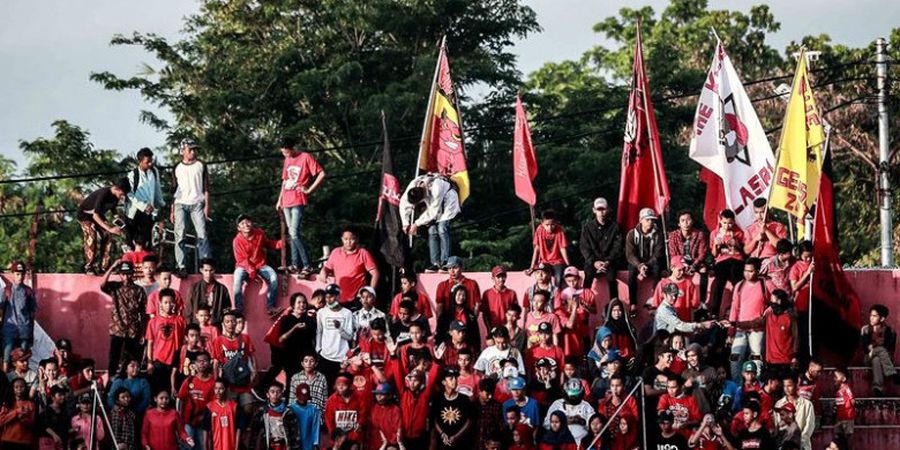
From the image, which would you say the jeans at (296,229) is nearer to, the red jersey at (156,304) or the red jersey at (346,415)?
the red jersey at (156,304)

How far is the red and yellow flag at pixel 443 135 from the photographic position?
26.4 metres

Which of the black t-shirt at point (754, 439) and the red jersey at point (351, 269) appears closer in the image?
the black t-shirt at point (754, 439)

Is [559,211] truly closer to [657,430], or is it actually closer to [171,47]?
[171,47]

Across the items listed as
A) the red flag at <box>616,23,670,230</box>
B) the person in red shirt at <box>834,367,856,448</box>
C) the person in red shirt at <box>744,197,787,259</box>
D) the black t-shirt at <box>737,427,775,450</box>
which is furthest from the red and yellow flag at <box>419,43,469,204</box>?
the black t-shirt at <box>737,427,775,450</box>

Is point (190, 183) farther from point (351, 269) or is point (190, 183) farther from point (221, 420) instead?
point (221, 420)

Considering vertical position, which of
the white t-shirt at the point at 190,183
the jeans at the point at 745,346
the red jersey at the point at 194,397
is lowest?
the red jersey at the point at 194,397

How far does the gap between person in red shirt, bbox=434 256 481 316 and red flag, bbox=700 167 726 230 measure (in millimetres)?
3999

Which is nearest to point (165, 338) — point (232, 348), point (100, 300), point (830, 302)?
point (232, 348)

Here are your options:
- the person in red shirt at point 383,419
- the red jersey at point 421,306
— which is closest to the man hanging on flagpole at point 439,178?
the red jersey at point 421,306

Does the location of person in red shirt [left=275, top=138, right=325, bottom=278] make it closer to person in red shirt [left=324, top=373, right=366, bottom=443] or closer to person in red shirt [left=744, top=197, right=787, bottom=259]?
person in red shirt [left=324, top=373, right=366, bottom=443]

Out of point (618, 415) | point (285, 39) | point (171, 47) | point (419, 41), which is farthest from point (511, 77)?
point (618, 415)

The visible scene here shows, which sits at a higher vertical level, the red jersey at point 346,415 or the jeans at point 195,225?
the jeans at point 195,225

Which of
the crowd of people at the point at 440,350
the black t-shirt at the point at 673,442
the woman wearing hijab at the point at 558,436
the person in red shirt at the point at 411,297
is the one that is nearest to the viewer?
the woman wearing hijab at the point at 558,436

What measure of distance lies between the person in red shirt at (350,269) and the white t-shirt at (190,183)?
1.92 m
